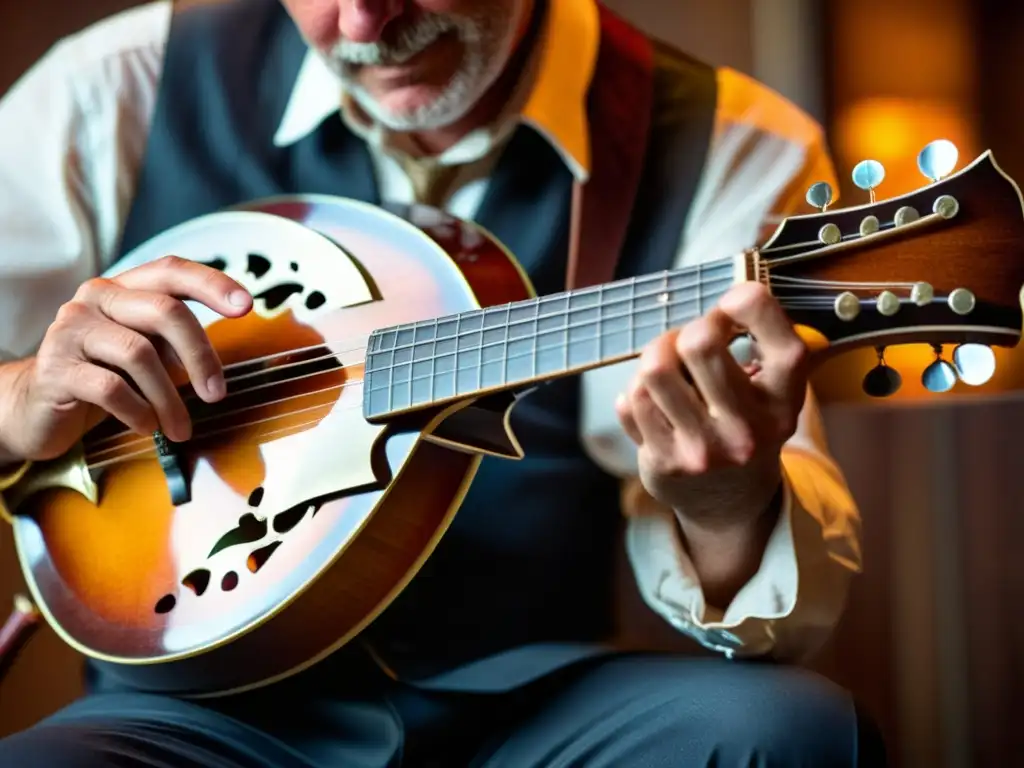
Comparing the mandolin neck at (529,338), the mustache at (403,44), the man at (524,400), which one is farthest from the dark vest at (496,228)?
the mandolin neck at (529,338)

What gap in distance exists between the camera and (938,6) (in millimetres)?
1242

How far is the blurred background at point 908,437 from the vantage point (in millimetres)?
1142

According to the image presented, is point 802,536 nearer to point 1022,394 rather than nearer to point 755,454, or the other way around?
point 755,454

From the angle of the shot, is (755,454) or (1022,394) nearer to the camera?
(755,454)

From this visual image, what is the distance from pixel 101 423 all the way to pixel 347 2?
375 mm

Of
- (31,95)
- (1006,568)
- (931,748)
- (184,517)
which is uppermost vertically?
(31,95)

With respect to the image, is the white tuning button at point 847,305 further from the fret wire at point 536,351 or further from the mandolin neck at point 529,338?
the fret wire at point 536,351

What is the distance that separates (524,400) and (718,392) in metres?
0.36

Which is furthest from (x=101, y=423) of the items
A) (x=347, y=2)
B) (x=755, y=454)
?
(x=755, y=454)

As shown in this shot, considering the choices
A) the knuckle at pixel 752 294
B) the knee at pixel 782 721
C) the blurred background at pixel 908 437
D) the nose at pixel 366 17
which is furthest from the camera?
the blurred background at pixel 908 437

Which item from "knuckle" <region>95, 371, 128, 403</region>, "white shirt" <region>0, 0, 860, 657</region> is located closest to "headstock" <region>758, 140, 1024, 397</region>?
"white shirt" <region>0, 0, 860, 657</region>

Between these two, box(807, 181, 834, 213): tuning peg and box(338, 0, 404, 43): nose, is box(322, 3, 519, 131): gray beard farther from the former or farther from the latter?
box(807, 181, 834, 213): tuning peg

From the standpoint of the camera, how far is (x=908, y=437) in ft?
3.93

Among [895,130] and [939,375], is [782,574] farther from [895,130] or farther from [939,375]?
[895,130]
